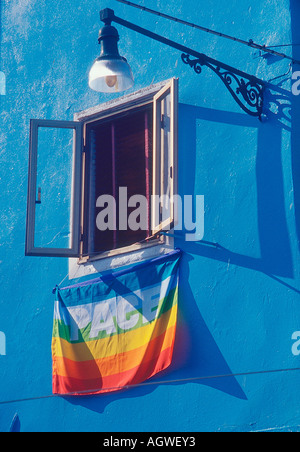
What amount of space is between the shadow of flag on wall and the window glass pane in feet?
2.08

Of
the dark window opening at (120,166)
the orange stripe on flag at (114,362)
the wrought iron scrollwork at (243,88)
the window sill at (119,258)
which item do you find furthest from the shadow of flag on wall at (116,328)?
the wrought iron scrollwork at (243,88)

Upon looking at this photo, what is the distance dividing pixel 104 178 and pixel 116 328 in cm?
148

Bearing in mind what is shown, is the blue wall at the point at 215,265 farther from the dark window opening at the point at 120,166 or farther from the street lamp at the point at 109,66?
the street lamp at the point at 109,66

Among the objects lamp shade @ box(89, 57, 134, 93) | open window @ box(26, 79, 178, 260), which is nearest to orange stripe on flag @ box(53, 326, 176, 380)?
open window @ box(26, 79, 178, 260)

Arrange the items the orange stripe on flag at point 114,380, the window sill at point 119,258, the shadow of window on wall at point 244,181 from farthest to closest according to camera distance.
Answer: the window sill at point 119,258, the orange stripe on flag at point 114,380, the shadow of window on wall at point 244,181

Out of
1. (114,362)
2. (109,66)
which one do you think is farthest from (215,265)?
(109,66)

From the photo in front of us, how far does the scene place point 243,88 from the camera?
7047mm

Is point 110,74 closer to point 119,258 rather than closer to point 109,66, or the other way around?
point 109,66

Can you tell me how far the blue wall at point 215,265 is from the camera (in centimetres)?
674

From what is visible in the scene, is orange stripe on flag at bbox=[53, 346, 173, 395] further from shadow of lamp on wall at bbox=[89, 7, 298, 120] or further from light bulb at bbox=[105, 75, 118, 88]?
light bulb at bbox=[105, 75, 118, 88]

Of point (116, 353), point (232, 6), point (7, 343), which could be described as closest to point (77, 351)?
point (116, 353)

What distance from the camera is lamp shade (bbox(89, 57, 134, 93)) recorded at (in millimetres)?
7031

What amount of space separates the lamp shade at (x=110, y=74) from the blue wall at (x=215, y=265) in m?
0.75

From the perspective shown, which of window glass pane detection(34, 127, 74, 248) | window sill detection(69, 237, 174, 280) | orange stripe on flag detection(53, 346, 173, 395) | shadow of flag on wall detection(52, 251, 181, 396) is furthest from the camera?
window glass pane detection(34, 127, 74, 248)
